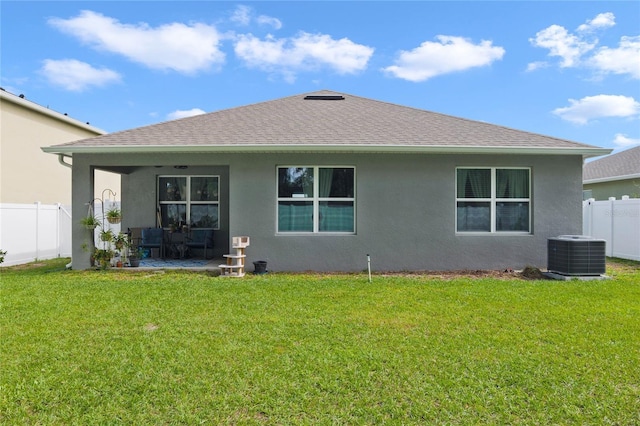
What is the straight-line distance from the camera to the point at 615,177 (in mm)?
17484

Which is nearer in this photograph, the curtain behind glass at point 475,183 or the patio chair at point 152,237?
the curtain behind glass at point 475,183

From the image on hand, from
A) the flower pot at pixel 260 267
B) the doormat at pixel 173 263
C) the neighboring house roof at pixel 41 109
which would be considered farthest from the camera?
the neighboring house roof at pixel 41 109

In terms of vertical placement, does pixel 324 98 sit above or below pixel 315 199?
above

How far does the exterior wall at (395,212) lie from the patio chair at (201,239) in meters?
2.00

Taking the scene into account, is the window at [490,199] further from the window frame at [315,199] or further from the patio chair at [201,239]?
the patio chair at [201,239]

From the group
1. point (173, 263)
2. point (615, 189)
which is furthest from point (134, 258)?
point (615, 189)

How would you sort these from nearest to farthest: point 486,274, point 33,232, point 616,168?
point 486,274 → point 33,232 → point 616,168

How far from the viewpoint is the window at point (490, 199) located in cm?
930

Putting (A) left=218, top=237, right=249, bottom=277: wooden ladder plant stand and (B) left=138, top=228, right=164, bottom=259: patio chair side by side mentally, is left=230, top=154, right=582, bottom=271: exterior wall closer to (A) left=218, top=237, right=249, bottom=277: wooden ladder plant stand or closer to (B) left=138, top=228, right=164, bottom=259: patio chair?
(A) left=218, top=237, right=249, bottom=277: wooden ladder plant stand

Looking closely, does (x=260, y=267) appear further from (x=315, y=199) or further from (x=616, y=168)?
(x=616, y=168)


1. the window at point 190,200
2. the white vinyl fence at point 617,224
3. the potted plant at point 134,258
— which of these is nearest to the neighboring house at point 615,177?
the white vinyl fence at point 617,224

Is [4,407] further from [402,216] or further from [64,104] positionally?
[64,104]

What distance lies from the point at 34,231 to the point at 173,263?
5018 mm

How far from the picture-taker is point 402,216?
911 centimetres
